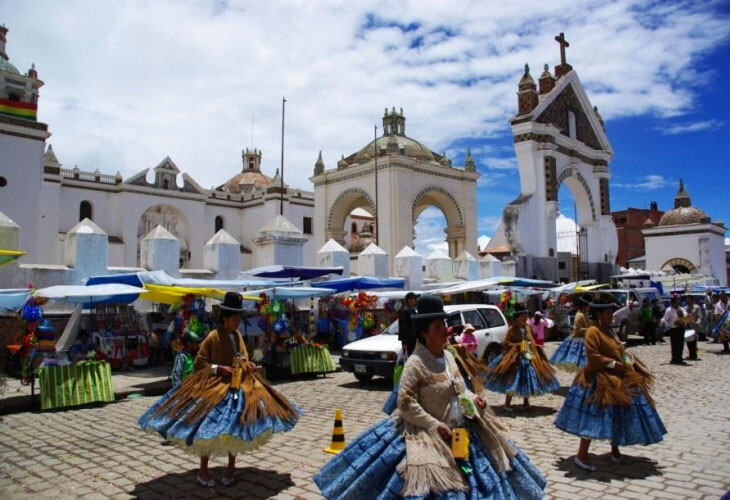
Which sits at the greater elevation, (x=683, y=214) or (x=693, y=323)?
(x=683, y=214)

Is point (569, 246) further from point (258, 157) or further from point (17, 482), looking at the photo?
point (17, 482)

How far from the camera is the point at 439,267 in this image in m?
22.8

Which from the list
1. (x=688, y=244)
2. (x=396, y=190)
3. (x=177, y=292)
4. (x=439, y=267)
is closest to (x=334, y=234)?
(x=396, y=190)

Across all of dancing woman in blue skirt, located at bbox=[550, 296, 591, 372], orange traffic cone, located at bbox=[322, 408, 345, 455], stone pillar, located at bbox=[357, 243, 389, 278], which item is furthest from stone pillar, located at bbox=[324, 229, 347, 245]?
orange traffic cone, located at bbox=[322, 408, 345, 455]

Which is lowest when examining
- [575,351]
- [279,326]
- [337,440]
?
[337,440]

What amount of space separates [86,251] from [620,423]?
41.6 ft

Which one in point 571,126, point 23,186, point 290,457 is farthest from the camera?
point 571,126

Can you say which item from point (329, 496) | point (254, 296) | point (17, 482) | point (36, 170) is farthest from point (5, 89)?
point (329, 496)

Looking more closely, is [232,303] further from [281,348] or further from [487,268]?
[487,268]

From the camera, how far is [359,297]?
1519 cm

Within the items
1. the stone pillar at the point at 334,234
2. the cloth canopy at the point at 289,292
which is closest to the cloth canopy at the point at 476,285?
the cloth canopy at the point at 289,292

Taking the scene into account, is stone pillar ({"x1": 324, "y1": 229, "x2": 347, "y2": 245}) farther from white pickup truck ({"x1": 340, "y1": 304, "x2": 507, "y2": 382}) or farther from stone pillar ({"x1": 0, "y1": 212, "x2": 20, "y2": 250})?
stone pillar ({"x1": 0, "y1": 212, "x2": 20, "y2": 250})

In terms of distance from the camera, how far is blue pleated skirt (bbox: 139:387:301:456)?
493cm

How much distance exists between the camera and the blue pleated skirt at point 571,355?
8.54 metres
